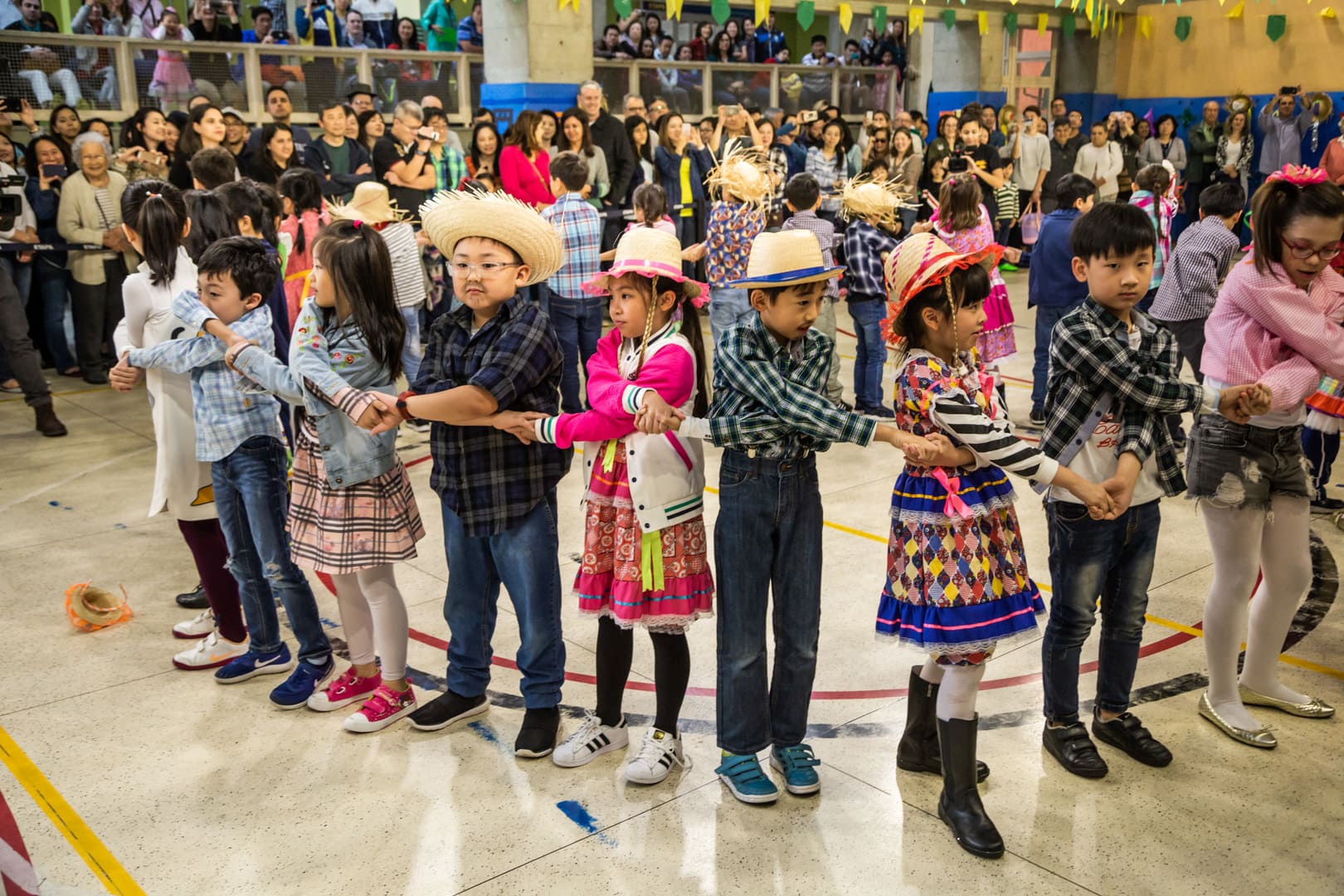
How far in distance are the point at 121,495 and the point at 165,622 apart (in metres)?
1.98

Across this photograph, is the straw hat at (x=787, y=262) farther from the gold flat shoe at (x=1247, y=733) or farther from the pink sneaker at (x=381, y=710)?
the gold flat shoe at (x=1247, y=733)

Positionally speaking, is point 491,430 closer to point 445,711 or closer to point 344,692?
point 445,711

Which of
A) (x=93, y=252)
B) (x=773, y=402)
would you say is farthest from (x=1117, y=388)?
(x=93, y=252)

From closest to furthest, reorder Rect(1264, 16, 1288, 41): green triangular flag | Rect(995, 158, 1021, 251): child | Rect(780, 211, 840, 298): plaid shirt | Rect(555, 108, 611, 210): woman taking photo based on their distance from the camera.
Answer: Rect(780, 211, 840, 298): plaid shirt, Rect(555, 108, 611, 210): woman taking photo, Rect(995, 158, 1021, 251): child, Rect(1264, 16, 1288, 41): green triangular flag

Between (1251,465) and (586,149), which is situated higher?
(586,149)

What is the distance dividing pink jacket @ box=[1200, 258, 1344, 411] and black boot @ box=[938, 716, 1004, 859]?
137 cm

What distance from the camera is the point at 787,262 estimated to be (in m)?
2.99

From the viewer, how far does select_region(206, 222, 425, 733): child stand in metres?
3.51

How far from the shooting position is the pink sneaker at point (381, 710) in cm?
372

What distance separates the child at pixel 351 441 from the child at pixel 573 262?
10.6 feet

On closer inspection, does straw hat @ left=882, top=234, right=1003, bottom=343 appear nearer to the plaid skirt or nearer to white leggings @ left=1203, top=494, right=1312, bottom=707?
white leggings @ left=1203, top=494, right=1312, bottom=707

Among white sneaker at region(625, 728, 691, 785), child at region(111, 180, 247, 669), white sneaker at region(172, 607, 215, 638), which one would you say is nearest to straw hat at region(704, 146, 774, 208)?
child at region(111, 180, 247, 669)

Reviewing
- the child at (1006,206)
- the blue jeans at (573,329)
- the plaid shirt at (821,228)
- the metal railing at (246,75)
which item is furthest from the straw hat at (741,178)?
the metal railing at (246,75)

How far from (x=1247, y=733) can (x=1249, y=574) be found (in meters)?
0.49
